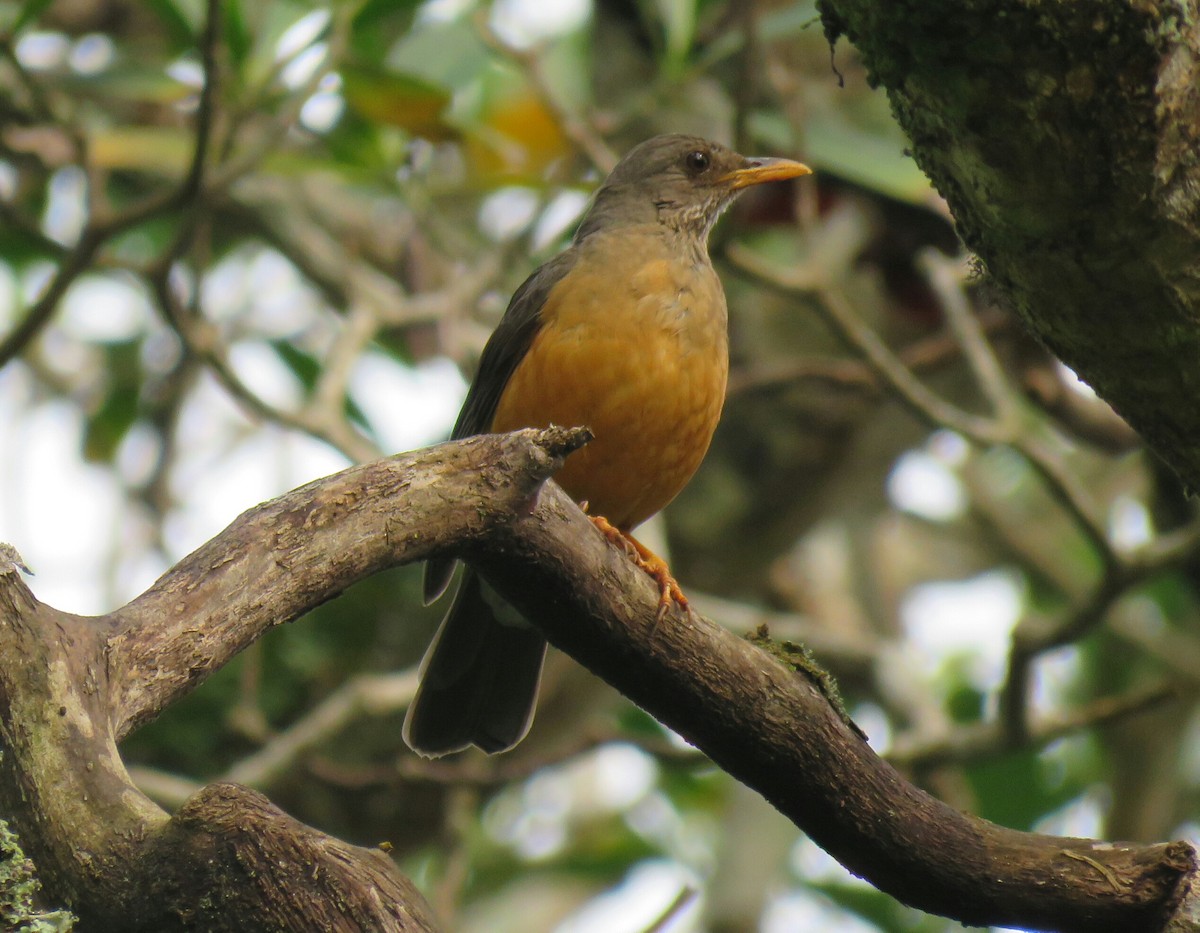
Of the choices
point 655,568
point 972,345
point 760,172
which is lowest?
point 655,568

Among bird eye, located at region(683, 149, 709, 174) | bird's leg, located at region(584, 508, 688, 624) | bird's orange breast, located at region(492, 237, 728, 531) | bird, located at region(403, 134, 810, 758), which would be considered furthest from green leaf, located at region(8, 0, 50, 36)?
bird's leg, located at region(584, 508, 688, 624)

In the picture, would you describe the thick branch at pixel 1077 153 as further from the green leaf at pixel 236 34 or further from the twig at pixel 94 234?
the green leaf at pixel 236 34

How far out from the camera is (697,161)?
21.7 ft

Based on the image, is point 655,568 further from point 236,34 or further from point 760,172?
point 236,34

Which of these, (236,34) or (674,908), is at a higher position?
(236,34)

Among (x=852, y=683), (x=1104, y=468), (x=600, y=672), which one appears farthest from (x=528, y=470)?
(x=1104, y=468)

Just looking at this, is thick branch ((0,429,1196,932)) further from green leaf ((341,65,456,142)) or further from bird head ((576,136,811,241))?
green leaf ((341,65,456,142))

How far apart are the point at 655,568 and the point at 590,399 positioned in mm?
1158

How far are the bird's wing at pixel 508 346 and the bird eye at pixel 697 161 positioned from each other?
896 millimetres

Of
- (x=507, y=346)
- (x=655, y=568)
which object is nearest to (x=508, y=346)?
(x=507, y=346)

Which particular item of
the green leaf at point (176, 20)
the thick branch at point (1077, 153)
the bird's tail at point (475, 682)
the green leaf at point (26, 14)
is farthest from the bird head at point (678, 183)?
the thick branch at point (1077, 153)

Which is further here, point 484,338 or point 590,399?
point 484,338

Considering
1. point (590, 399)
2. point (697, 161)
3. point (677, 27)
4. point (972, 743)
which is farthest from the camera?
point (677, 27)

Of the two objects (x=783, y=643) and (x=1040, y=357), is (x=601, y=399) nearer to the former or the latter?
(x=783, y=643)
